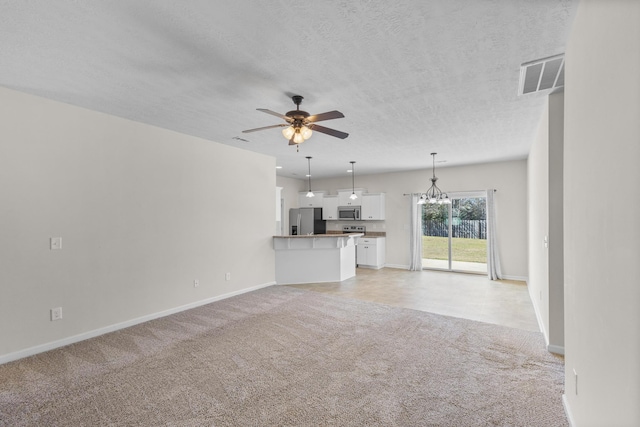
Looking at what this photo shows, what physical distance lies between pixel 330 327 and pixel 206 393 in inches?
68.8

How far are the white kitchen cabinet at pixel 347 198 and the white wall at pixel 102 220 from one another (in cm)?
389

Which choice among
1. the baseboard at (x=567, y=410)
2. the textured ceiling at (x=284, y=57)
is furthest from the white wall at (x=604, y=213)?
the textured ceiling at (x=284, y=57)

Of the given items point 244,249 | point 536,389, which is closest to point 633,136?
point 536,389

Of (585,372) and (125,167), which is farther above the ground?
(125,167)

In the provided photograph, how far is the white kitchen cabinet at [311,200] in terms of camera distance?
9.17 meters

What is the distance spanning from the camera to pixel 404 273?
7.45m

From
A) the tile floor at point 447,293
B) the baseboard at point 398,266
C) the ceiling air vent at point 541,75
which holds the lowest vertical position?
the tile floor at point 447,293

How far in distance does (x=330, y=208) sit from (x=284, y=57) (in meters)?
6.71

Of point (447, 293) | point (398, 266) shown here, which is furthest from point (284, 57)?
point (398, 266)

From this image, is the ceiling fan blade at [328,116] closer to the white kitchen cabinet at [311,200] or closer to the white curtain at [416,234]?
the white curtain at [416,234]

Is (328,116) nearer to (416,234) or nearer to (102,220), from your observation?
(102,220)

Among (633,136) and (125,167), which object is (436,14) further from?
(125,167)

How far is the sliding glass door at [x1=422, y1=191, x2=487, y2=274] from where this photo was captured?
7.29 m

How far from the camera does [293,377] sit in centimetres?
264
